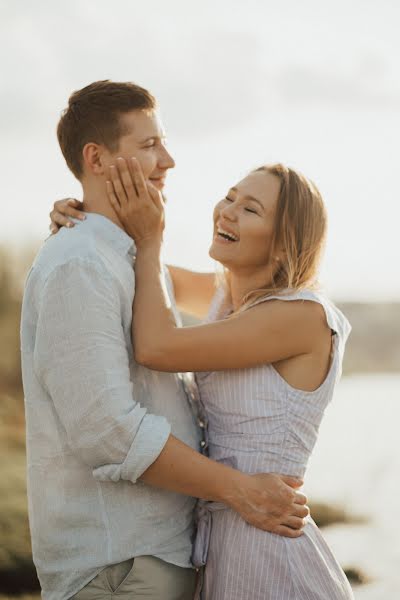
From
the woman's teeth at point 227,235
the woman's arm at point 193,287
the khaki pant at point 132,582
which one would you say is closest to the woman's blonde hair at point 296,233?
the woman's teeth at point 227,235

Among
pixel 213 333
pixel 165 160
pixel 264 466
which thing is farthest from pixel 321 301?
pixel 165 160

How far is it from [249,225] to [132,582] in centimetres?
98

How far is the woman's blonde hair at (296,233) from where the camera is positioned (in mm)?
2408

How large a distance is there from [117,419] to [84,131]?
849 mm

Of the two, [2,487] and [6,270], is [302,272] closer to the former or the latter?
[2,487]

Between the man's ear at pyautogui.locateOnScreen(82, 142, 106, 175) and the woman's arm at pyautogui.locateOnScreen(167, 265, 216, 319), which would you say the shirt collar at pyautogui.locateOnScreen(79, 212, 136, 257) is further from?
the woman's arm at pyautogui.locateOnScreen(167, 265, 216, 319)

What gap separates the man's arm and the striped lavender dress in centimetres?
20

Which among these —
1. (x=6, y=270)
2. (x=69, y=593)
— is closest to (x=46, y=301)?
(x=69, y=593)

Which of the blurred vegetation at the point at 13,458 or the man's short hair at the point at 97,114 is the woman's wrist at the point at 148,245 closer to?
the man's short hair at the point at 97,114

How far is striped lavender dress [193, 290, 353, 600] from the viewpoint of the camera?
7.31 ft

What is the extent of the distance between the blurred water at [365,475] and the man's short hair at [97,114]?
257 cm

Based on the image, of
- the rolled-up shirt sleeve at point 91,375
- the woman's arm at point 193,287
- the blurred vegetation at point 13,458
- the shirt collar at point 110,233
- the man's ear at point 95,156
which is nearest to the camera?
the rolled-up shirt sleeve at point 91,375

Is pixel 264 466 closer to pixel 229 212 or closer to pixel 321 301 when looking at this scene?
pixel 321 301

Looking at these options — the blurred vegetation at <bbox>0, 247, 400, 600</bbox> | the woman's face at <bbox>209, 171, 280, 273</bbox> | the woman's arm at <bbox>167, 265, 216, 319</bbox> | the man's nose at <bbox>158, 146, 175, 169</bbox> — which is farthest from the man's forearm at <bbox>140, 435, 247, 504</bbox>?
the blurred vegetation at <bbox>0, 247, 400, 600</bbox>
